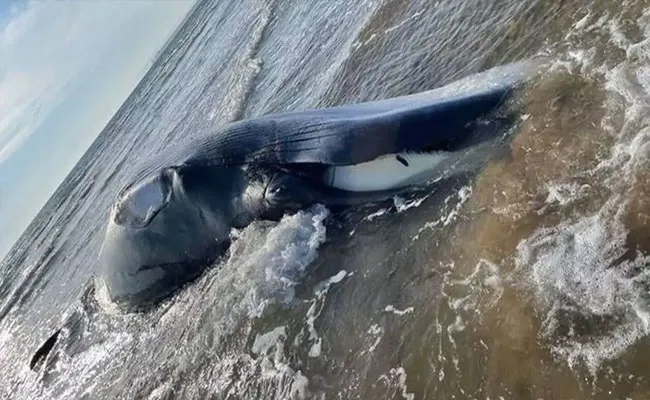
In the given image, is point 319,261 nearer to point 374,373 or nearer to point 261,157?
point 261,157

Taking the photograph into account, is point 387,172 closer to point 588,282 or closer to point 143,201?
point 588,282

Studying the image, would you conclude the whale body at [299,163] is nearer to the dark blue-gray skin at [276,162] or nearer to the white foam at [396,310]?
the dark blue-gray skin at [276,162]

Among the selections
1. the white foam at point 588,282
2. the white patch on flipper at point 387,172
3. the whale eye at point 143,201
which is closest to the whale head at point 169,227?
the whale eye at point 143,201

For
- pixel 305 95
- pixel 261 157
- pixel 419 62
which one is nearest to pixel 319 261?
pixel 261 157

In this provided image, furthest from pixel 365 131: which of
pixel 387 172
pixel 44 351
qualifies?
pixel 44 351

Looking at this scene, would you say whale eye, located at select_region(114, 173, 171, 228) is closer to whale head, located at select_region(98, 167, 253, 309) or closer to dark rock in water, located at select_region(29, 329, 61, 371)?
whale head, located at select_region(98, 167, 253, 309)

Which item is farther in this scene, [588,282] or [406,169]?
[406,169]
